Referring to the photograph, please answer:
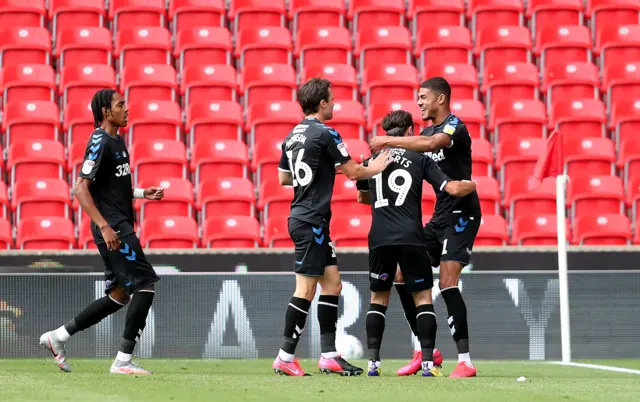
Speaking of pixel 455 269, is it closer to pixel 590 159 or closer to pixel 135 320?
pixel 135 320

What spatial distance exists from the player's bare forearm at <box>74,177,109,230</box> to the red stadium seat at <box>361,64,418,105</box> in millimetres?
6272

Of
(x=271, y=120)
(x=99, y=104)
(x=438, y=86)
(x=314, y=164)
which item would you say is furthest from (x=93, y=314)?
(x=271, y=120)

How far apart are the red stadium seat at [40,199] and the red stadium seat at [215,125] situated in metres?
1.55

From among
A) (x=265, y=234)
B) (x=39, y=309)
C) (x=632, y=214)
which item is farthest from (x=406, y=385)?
(x=632, y=214)

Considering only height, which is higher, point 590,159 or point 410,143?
point 590,159

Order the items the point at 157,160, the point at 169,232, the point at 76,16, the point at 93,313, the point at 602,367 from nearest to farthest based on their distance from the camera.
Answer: the point at 93,313
the point at 602,367
the point at 169,232
the point at 157,160
the point at 76,16

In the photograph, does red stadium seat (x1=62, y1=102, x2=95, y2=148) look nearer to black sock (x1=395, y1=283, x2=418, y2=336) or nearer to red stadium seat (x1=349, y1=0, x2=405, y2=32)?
red stadium seat (x1=349, y1=0, x2=405, y2=32)

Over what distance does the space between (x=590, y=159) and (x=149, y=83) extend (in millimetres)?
4929

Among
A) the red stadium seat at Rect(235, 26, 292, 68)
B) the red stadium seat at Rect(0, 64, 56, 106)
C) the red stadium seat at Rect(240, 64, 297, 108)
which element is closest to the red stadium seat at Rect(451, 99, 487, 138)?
the red stadium seat at Rect(240, 64, 297, 108)

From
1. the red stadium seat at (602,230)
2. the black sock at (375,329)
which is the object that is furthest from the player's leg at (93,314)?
the red stadium seat at (602,230)

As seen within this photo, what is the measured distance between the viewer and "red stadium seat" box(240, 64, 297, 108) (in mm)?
12445

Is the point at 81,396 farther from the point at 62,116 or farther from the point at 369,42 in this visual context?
the point at 369,42

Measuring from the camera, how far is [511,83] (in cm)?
1259

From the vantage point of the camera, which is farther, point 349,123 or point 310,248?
point 349,123
